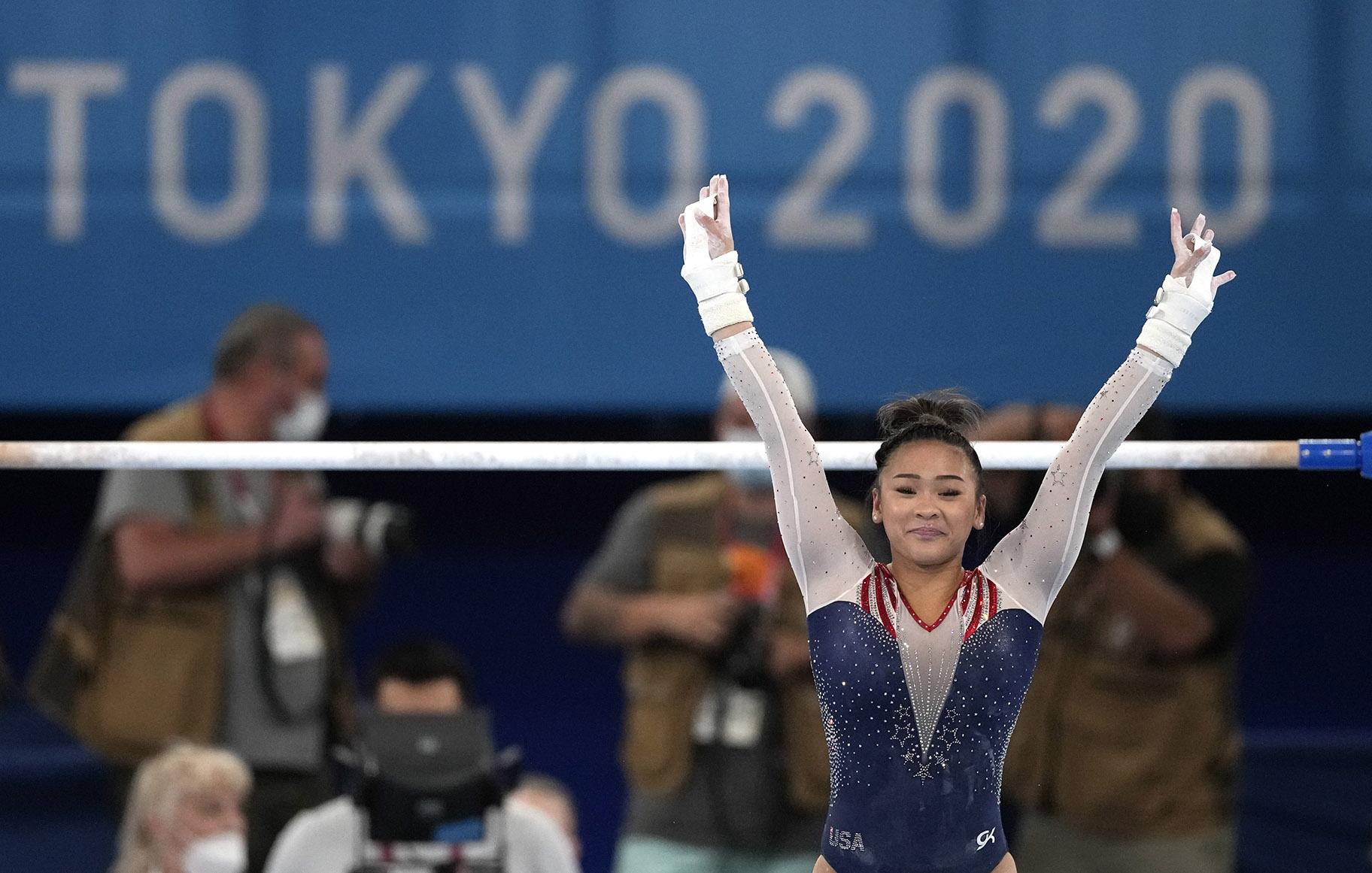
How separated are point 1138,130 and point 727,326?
3029 millimetres

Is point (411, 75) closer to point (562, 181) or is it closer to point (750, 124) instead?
point (562, 181)

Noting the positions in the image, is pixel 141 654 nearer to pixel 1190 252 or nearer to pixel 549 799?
pixel 549 799

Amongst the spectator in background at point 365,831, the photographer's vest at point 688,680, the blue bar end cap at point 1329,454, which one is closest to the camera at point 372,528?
the spectator in background at point 365,831

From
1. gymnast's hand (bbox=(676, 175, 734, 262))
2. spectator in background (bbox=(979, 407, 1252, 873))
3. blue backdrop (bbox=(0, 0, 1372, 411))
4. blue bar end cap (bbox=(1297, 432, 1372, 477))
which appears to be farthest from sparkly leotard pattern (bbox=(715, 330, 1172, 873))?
blue backdrop (bbox=(0, 0, 1372, 411))

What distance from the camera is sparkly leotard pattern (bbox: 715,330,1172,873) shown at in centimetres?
281

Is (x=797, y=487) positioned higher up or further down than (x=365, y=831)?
higher up

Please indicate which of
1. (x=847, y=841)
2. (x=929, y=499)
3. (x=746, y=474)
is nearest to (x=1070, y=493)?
(x=929, y=499)

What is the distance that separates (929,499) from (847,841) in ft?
1.69

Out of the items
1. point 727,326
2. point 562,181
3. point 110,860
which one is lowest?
point 110,860

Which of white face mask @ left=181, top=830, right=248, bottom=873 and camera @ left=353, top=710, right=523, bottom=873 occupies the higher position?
camera @ left=353, top=710, right=523, bottom=873

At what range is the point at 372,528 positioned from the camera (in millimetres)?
4801

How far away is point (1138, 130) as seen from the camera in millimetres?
5500

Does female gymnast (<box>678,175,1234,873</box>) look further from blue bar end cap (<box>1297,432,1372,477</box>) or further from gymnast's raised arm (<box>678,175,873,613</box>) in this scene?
blue bar end cap (<box>1297,432,1372,477</box>)

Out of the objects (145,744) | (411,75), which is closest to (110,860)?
(145,744)
